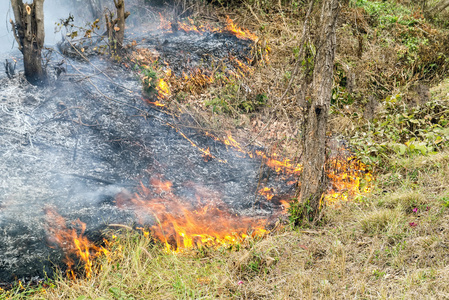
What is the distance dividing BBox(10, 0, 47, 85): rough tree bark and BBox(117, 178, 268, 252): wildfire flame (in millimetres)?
2931

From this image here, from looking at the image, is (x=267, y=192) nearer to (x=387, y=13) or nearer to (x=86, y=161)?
(x=86, y=161)

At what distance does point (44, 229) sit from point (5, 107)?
2491 mm

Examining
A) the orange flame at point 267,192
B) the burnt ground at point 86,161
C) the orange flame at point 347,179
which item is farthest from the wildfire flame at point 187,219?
the orange flame at point 347,179

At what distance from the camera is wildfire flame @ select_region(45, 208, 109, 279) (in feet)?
10.5

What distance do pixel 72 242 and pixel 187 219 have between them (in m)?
1.33

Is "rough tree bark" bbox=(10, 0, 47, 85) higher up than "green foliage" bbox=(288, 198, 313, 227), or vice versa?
"rough tree bark" bbox=(10, 0, 47, 85)

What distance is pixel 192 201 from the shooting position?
4.25m

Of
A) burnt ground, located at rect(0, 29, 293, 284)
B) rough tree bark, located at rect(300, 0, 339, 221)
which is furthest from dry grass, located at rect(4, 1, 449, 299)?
burnt ground, located at rect(0, 29, 293, 284)

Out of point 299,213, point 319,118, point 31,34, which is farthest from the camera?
point 31,34

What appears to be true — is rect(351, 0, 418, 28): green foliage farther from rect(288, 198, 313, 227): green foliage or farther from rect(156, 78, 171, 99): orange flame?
rect(288, 198, 313, 227): green foliage

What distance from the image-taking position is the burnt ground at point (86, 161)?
3.35 meters

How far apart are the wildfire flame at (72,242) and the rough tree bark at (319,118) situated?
2363mm

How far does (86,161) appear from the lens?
4.40 meters

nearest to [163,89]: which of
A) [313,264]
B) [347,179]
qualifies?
[347,179]
